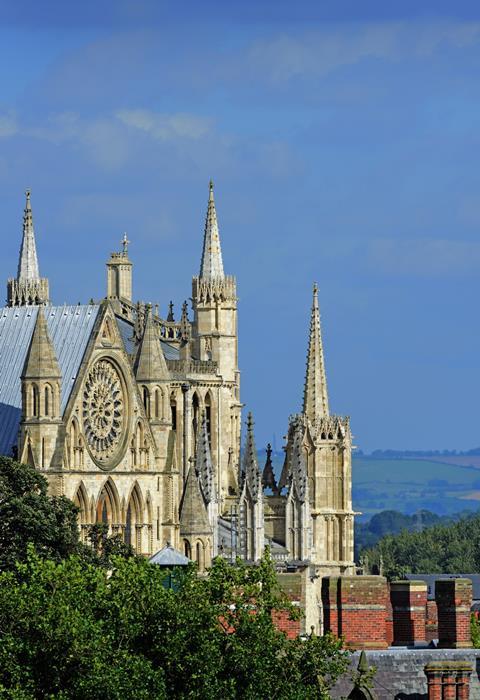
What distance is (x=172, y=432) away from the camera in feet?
455

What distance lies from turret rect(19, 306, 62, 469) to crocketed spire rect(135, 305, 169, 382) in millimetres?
8169

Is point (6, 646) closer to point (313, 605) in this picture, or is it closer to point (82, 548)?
point (313, 605)

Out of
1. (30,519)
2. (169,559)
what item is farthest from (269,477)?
(169,559)

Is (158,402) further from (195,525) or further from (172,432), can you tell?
(195,525)

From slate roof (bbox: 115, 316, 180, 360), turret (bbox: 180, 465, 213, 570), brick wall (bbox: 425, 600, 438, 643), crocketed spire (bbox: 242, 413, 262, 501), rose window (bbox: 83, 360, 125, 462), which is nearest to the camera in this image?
brick wall (bbox: 425, 600, 438, 643)

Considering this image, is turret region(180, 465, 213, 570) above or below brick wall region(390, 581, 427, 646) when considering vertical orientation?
above

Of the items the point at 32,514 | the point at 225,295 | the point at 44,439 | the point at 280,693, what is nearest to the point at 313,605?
the point at 32,514

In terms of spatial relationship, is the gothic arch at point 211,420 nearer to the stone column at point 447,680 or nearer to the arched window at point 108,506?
the arched window at point 108,506

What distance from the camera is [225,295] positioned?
153 meters

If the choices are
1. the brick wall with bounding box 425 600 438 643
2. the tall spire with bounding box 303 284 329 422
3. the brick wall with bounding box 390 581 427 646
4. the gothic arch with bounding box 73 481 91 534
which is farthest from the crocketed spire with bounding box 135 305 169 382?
the brick wall with bounding box 390 581 427 646

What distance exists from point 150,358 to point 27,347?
5.82 m

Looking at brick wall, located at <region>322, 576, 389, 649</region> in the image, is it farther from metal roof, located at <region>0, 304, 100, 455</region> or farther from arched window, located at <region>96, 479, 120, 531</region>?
arched window, located at <region>96, 479, 120, 531</region>

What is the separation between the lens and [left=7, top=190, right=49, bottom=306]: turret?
524ft

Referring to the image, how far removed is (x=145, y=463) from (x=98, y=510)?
4721 millimetres
